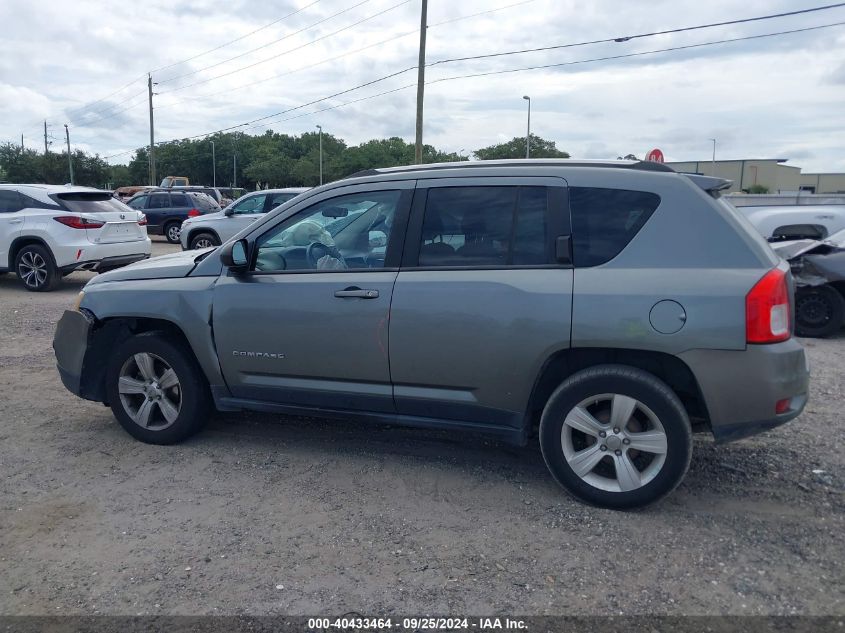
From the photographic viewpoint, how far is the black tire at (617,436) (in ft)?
11.9

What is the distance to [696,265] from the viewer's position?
3.62 m

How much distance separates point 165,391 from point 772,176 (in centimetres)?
7303

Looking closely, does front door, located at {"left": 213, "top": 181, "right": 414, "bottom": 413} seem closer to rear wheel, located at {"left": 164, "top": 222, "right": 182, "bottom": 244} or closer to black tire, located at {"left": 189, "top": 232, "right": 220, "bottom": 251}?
black tire, located at {"left": 189, "top": 232, "right": 220, "bottom": 251}

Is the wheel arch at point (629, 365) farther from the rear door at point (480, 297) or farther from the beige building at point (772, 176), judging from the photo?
the beige building at point (772, 176)

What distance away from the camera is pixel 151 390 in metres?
4.76

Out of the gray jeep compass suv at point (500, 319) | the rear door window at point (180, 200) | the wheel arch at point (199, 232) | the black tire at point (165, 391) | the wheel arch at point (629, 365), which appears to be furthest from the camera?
the rear door window at point (180, 200)

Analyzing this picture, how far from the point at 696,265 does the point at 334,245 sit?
83.3 inches

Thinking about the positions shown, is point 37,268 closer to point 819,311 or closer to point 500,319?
point 500,319

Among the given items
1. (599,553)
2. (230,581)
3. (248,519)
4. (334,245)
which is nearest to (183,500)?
(248,519)

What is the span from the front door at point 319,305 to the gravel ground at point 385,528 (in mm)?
533

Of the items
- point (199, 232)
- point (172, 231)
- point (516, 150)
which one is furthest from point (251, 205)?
point (516, 150)

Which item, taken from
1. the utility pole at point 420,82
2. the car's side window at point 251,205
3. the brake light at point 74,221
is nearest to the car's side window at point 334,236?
the brake light at point 74,221

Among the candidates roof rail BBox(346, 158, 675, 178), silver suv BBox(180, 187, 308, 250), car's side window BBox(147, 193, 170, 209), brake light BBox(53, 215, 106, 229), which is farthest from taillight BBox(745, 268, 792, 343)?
car's side window BBox(147, 193, 170, 209)

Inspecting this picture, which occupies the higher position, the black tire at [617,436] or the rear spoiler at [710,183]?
the rear spoiler at [710,183]
